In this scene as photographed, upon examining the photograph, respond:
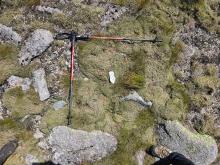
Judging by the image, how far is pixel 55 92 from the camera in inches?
436

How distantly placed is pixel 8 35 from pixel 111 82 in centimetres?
281

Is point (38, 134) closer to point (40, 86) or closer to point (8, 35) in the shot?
point (40, 86)

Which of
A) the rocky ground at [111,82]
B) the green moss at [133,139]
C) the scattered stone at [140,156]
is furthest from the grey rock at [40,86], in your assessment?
the scattered stone at [140,156]

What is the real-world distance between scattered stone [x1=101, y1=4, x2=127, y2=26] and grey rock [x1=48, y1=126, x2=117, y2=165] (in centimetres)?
286

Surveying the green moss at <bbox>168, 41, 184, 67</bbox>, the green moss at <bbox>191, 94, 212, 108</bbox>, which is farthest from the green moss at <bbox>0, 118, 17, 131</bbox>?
the green moss at <bbox>191, 94, 212, 108</bbox>

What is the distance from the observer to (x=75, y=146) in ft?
35.4

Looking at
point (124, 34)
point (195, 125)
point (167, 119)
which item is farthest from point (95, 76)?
point (195, 125)

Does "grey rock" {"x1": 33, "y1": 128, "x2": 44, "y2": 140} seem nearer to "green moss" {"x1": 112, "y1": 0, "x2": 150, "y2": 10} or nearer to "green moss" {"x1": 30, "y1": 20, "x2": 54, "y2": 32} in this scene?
"green moss" {"x1": 30, "y1": 20, "x2": 54, "y2": 32}

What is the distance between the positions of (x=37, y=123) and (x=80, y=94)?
127cm

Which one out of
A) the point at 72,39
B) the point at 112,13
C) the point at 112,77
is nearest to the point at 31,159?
the point at 112,77

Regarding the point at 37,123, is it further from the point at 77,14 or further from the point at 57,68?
the point at 77,14

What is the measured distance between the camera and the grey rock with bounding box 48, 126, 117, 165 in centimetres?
1077

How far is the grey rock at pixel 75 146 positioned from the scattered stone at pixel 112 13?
2856mm

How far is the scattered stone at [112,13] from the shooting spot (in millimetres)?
11367
